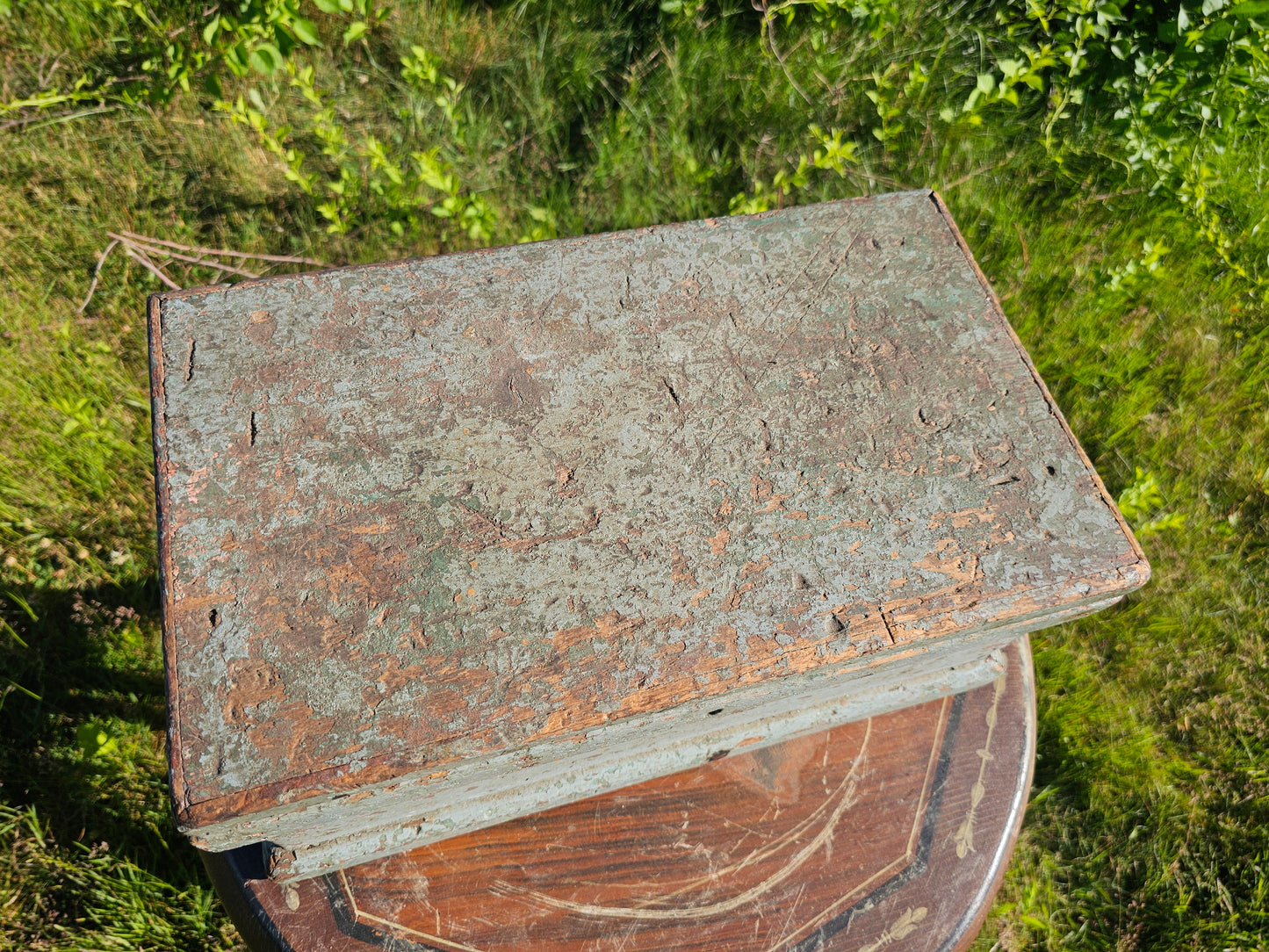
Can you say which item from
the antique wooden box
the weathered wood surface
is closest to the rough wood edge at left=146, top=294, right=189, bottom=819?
the antique wooden box

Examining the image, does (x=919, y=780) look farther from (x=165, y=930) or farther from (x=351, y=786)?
(x=165, y=930)

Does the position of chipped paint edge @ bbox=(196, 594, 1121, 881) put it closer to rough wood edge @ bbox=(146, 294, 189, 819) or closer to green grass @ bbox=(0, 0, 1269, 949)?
rough wood edge @ bbox=(146, 294, 189, 819)

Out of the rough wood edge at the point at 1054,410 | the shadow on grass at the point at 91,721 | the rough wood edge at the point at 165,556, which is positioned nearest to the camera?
the rough wood edge at the point at 165,556

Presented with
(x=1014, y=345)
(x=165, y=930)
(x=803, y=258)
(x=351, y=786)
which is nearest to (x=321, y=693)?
(x=351, y=786)

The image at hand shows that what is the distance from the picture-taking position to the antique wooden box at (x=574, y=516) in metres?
0.93

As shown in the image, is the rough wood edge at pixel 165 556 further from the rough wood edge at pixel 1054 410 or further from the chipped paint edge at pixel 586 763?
the rough wood edge at pixel 1054 410

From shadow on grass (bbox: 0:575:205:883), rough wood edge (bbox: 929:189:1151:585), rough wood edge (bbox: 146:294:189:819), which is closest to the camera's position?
rough wood edge (bbox: 146:294:189:819)

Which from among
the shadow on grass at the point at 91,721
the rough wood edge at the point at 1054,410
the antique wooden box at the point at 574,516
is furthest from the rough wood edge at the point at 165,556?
the rough wood edge at the point at 1054,410

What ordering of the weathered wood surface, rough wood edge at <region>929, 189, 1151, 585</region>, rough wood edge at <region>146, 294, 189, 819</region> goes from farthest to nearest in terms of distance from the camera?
the weathered wood surface < rough wood edge at <region>929, 189, 1151, 585</region> < rough wood edge at <region>146, 294, 189, 819</region>

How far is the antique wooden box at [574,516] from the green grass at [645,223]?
1.01 m

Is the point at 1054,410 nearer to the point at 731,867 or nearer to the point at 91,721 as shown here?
the point at 731,867

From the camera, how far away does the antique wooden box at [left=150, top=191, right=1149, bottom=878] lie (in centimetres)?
93

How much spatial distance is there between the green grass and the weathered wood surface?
2.66ft

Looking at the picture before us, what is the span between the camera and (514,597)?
3.24ft
